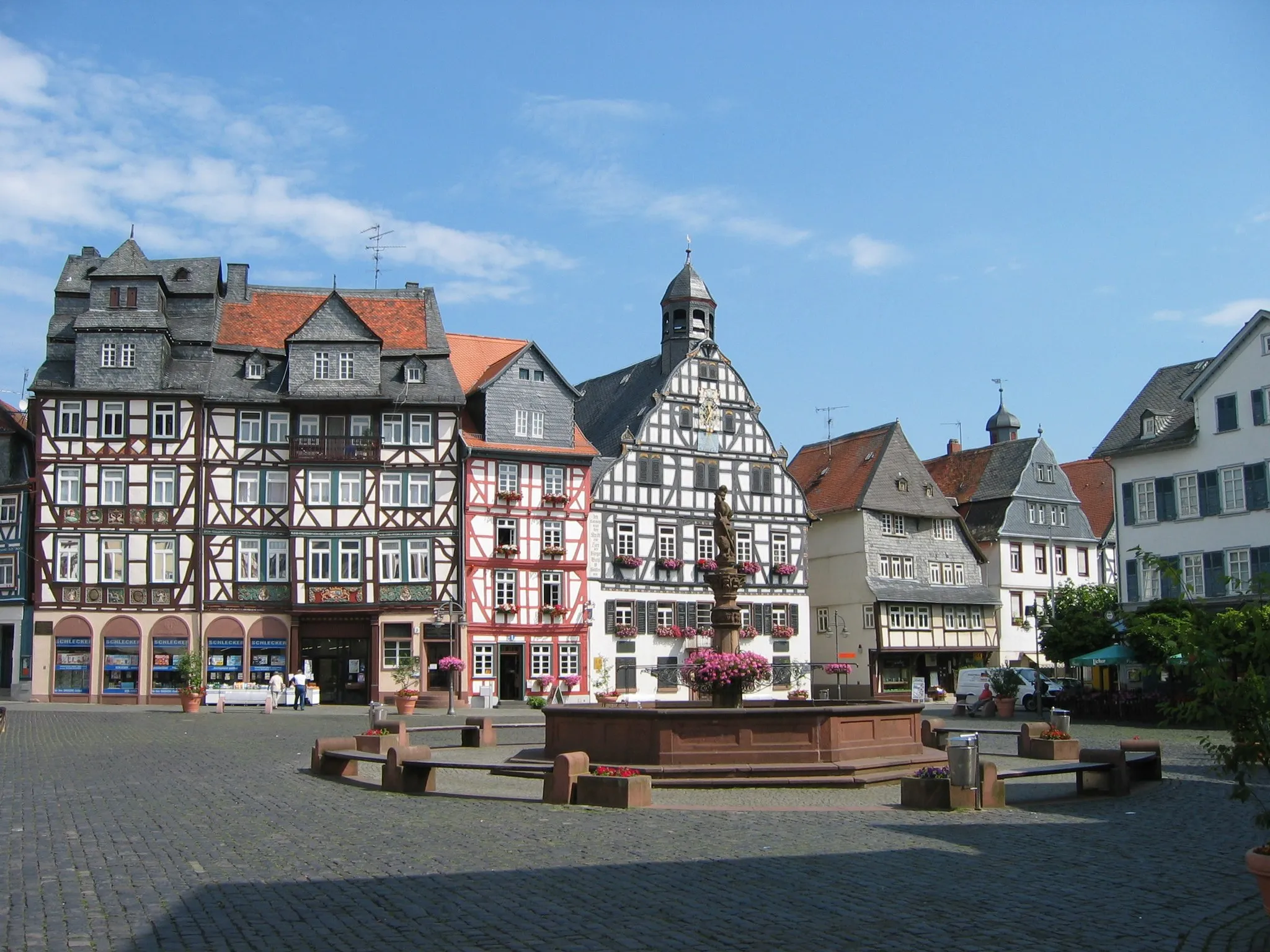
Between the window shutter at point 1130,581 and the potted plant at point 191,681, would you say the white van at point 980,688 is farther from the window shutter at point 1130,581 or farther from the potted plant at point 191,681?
the potted plant at point 191,681

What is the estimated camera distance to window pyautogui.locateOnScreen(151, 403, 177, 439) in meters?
50.1

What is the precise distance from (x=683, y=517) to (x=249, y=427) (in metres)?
17.8

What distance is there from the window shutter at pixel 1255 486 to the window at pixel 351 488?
1194 inches

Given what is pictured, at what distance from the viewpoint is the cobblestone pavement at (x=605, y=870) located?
32.0 ft

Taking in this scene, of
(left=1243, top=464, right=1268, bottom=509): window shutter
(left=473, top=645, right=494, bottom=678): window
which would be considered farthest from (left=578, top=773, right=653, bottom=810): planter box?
(left=473, top=645, right=494, bottom=678): window

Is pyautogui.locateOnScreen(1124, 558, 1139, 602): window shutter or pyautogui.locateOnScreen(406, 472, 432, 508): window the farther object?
pyautogui.locateOnScreen(406, 472, 432, 508): window

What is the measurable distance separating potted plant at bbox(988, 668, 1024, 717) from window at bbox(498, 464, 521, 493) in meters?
19.3

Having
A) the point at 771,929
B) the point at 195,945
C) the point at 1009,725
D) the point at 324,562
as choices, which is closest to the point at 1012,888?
the point at 771,929

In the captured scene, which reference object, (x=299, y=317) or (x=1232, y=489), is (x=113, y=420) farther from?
(x=1232, y=489)

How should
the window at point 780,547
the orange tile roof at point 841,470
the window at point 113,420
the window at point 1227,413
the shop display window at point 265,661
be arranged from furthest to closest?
the orange tile roof at point 841,470, the window at point 780,547, the shop display window at point 265,661, the window at point 113,420, the window at point 1227,413

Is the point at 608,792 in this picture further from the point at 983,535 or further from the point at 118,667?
the point at 983,535

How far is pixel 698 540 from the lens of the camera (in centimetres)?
5734

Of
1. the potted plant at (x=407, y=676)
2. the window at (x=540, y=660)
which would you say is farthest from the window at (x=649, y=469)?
the potted plant at (x=407, y=676)

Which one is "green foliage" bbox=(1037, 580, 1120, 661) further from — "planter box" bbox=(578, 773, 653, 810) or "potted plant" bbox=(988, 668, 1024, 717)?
"planter box" bbox=(578, 773, 653, 810)
